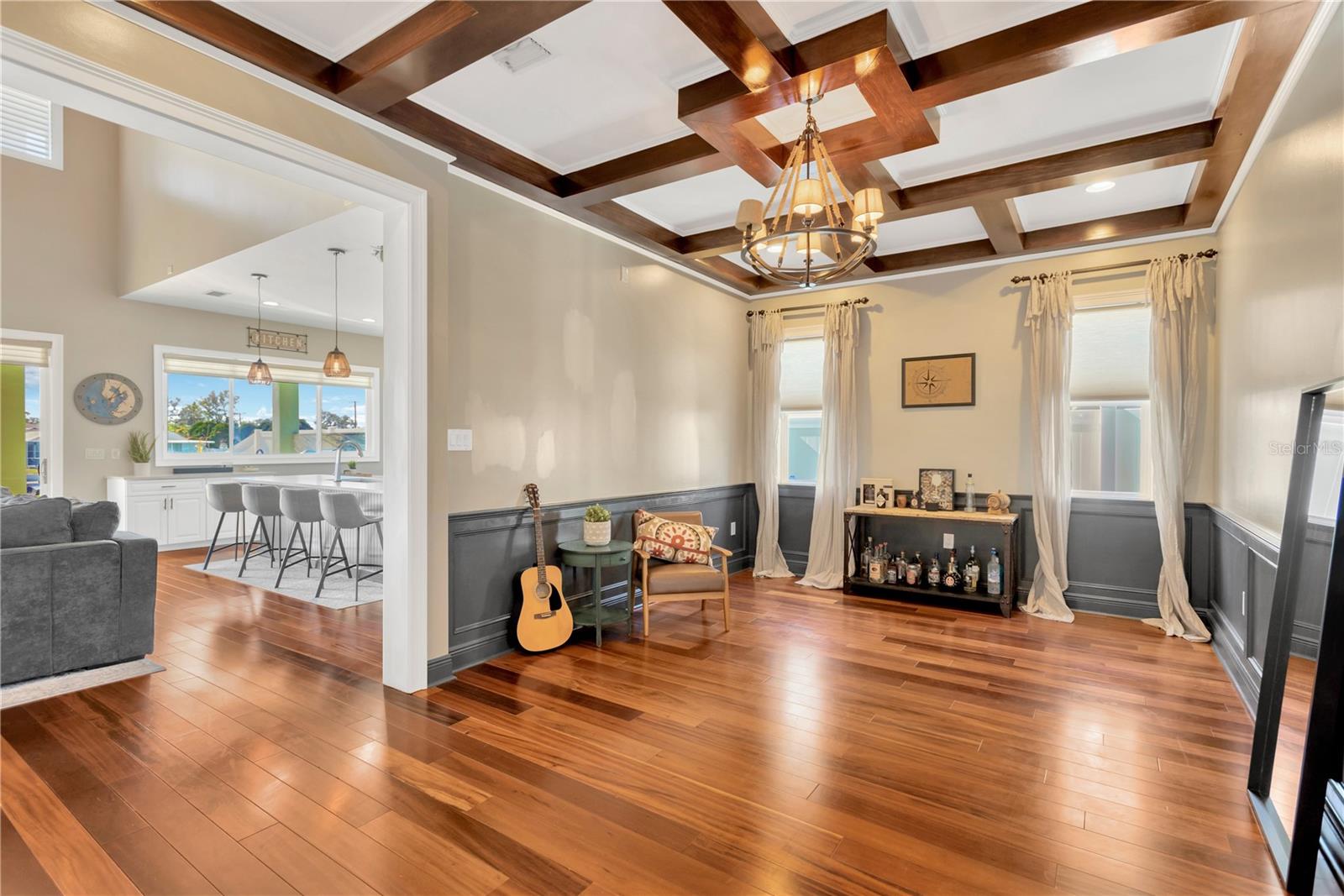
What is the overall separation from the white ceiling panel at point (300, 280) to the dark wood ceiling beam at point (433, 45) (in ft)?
4.50

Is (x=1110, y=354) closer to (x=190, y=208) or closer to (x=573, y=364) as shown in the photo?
(x=573, y=364)

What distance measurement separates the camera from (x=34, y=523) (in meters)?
3.44

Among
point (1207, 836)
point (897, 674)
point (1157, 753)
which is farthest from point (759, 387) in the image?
point (1207, 836)

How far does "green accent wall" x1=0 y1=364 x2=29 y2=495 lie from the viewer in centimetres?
660

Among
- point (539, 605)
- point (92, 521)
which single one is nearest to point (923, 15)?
point (539, 605)

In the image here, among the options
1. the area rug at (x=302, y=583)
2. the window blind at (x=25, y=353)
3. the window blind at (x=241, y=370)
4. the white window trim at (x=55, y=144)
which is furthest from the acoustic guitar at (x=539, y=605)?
the white window trim at (x=55, y=144)

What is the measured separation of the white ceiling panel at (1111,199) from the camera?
3.85 m

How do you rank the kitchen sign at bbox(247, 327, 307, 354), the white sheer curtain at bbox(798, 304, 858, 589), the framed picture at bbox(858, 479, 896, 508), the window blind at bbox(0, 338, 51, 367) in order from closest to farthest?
the framed picture at bbox(858, 479, 896, 508)
the white sheer curtain at bbox(798, 304, 858, 589)
the window blind at bbox(0, 338, 51, 367)
the kitchen sign at bbox(247, 327, 307, 354)

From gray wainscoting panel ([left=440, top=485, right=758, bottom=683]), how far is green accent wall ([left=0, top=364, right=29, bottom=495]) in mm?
6389

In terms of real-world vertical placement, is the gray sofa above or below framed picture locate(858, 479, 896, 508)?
below

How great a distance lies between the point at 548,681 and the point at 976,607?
11.2 ft

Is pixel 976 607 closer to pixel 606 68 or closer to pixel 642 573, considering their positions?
pixel 642 573

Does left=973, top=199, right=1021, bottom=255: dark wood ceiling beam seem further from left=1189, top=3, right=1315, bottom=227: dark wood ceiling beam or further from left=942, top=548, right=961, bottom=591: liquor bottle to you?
left=942, top=548, right=961, bottom=591: liquor bottle

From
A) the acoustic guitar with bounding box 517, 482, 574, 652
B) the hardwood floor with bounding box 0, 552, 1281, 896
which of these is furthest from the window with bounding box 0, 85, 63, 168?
the acoustic guitar with bounding box 517, 482, 574, 652
